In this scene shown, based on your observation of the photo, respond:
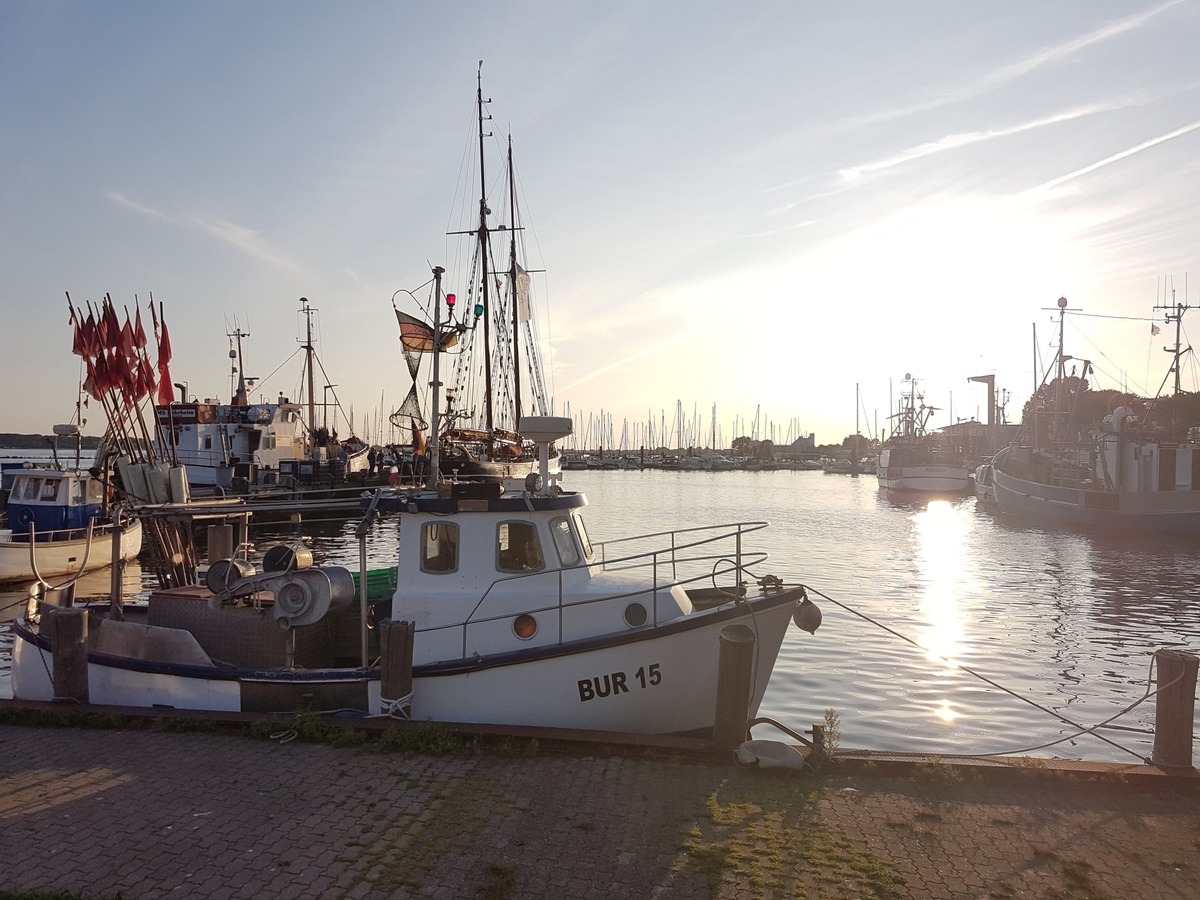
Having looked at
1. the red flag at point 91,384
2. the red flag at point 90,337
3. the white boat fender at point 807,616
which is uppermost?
the red flag at point 90,337

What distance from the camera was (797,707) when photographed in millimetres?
12914

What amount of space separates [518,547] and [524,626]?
978mm

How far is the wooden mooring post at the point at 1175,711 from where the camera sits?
7.35 metres

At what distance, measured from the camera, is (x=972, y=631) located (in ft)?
62.4

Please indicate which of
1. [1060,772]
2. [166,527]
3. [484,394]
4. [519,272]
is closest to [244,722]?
[166,527]

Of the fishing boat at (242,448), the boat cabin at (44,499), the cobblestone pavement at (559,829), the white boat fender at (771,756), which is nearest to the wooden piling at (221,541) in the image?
the cobblestone pavement at (559,829)

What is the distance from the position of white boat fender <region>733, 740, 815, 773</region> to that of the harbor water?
183 centimetres

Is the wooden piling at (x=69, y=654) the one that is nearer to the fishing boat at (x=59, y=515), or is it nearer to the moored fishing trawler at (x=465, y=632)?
the moored fishing trawler at (x=465, y=632)

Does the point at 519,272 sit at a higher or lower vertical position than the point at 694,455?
higher

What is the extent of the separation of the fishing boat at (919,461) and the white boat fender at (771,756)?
77266 mm

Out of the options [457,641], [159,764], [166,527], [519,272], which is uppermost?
[519,272]

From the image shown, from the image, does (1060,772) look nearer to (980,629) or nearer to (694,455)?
(980,629)

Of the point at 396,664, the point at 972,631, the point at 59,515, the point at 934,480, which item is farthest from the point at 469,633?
the point at 934,480

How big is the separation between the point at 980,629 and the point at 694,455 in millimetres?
164978
